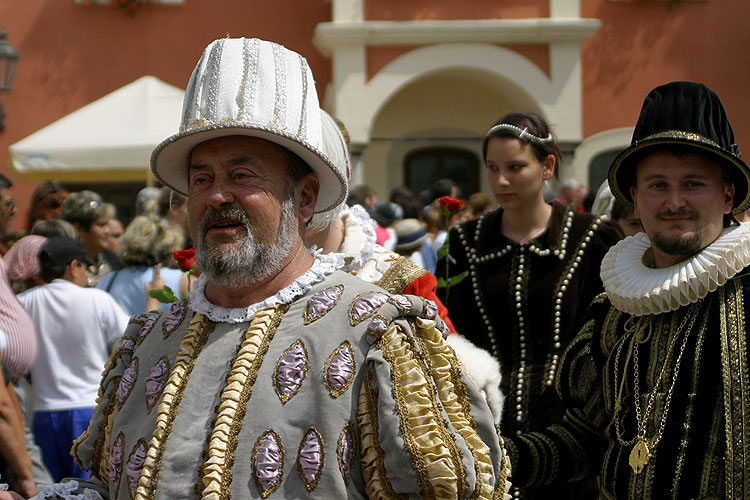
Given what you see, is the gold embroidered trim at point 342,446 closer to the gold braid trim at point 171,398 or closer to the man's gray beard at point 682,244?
the gold braid trim at point 171,398

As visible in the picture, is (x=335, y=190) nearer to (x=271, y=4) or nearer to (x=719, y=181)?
(x=719, y=181)

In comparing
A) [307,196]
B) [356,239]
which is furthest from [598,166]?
[307,196]

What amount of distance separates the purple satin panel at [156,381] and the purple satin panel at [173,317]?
10 cm

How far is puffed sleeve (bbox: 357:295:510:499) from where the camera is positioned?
210 cm

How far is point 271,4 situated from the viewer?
1537cm

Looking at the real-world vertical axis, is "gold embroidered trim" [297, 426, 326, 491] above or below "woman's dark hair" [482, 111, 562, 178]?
below

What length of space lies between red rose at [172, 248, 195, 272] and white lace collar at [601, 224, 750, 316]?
155cm

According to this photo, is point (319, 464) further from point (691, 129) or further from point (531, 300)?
point (531, 300)

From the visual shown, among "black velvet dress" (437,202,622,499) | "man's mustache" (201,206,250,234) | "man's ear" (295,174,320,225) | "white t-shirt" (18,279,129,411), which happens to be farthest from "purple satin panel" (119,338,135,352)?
"white t-shirt" (18,279,129,411)

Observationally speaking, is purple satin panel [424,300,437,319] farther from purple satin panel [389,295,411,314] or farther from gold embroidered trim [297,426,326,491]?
gold embroidered trim [297,426,326,491]

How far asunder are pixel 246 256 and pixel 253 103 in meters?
0.34

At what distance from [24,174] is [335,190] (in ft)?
24.7

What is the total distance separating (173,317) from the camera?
8.25 ft

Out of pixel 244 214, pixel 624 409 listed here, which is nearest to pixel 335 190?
pixel 244 214
